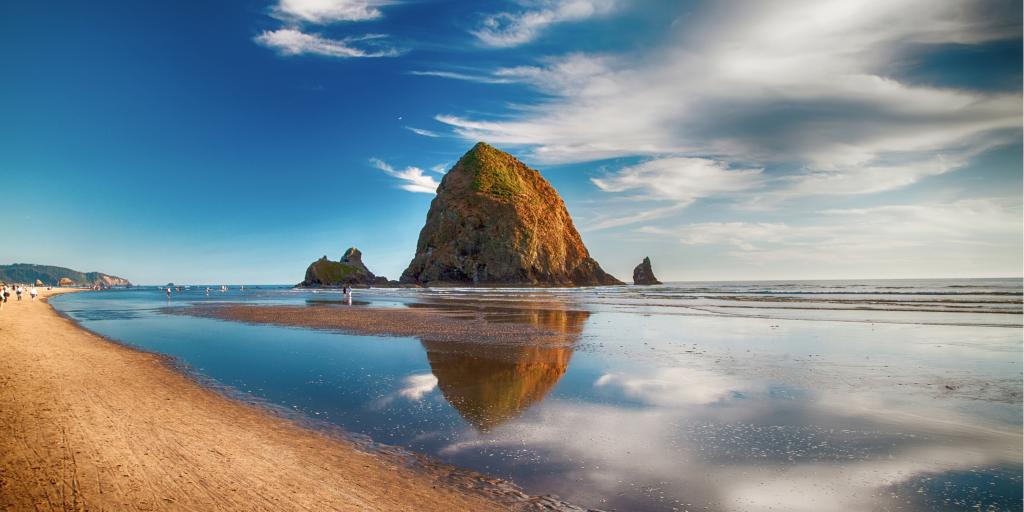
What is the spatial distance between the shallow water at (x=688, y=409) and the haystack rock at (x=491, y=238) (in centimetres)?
8474

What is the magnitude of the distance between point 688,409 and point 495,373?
5013 mm

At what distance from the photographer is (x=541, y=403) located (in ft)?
30.0

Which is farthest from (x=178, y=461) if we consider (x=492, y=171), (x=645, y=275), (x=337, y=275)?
(x=645, y=275)

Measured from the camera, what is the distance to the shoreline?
15.7 feet

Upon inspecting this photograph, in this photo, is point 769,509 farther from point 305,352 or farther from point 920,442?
point 305,352

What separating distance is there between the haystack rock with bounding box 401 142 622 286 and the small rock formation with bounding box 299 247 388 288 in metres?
23.8

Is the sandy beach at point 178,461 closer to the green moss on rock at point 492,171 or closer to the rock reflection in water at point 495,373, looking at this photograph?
the rock reflection in water at point 495,373

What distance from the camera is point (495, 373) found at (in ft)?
39.1

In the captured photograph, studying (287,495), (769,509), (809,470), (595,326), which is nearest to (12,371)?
(287,495)

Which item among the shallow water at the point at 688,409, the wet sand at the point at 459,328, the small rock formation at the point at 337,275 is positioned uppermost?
the small rock formation at the point at 337,275

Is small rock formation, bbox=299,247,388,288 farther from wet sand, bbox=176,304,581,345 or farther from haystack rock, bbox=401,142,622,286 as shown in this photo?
wet sand, bbox=176,304,581,345

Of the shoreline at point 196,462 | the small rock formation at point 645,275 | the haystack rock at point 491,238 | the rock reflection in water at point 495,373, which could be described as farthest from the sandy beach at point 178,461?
the small rock formation at point 645,275

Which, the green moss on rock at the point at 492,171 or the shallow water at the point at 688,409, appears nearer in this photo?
the shallow water at the point at 688,409

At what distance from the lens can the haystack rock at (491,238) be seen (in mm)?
103562
